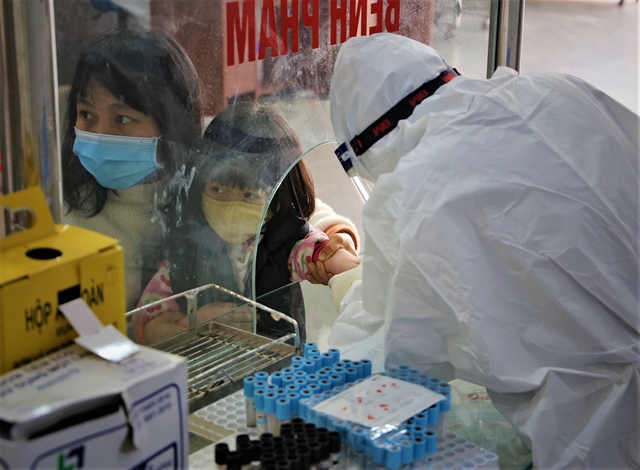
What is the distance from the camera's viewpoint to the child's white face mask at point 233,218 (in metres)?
1.69

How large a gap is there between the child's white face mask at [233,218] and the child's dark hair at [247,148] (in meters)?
0.04

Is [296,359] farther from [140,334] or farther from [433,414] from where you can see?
[140,334]

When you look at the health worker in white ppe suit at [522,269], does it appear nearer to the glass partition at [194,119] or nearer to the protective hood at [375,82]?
the protective hood at [375,82]

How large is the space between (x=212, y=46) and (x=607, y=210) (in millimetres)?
836

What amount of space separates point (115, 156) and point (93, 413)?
0.84 metres

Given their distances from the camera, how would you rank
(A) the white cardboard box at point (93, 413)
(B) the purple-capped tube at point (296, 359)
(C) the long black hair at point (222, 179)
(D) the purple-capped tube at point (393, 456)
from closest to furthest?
(A) the white cardboard box at point (93, 413) → (D) the purple-capped tube at point (393, 456) → (B) the purple-capped tube at point (296, 359) → (C) the long black hair at point (222, 179)

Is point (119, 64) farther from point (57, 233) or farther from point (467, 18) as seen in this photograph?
point (467, 18)

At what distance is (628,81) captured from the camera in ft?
21.0

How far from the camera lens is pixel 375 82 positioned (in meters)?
1.54

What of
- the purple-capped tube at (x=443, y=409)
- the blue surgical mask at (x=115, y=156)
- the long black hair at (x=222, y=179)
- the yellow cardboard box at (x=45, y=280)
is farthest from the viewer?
the long black hair at (x=222, y=179)

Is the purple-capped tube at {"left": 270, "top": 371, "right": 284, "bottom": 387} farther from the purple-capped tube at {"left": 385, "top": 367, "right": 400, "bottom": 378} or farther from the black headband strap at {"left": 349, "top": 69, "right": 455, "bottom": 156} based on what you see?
the black headband strap at {"left": 349, "top": 69, "right": 455, "bottom": 156}

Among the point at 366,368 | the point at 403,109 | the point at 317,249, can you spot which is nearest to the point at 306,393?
the point at 366,368

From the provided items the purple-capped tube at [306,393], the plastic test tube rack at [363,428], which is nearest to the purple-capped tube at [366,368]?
the plastic test tube rack at [363,428]

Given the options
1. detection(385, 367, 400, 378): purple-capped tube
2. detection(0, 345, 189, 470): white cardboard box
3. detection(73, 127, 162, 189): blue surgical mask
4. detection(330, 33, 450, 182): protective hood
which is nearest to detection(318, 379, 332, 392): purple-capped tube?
detection(385, 367, 400, 378): purple-capped tube
